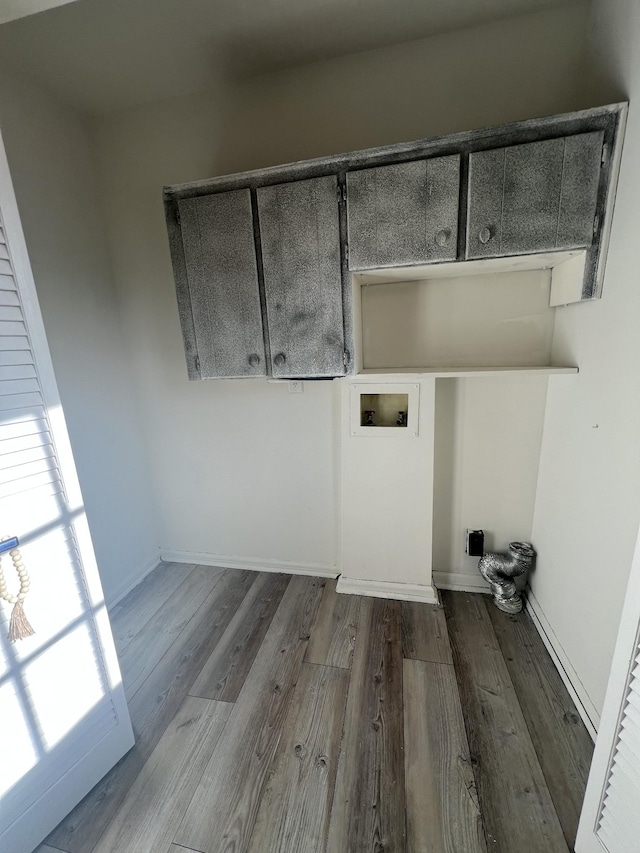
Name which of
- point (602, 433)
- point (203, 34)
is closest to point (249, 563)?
point (602, 433)

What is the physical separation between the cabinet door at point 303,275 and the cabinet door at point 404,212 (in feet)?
0.32

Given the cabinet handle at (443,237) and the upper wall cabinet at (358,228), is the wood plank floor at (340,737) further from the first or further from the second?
the cabinet handle at (443,237)

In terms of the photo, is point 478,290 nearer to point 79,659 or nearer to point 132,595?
point 79,659

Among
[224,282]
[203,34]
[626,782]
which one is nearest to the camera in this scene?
[626,782]

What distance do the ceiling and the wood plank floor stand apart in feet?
9.04

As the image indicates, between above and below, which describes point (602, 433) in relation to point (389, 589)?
above

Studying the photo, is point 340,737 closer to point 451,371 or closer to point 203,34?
point 451,371

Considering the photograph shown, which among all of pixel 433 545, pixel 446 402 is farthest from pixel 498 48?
pixel 433 545

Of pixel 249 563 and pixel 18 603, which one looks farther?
pixel 249 563

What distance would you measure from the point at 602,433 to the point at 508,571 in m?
0.95

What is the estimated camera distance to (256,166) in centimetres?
184

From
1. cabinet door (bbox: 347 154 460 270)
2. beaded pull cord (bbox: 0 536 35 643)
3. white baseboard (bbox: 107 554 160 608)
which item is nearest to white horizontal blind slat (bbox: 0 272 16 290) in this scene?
beaded pull cord (bbox: 0 536 35 643)

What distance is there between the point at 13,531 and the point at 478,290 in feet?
6.74

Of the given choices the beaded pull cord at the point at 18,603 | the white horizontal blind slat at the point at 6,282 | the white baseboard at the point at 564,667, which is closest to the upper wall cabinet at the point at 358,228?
the white horizontal blind slat at the point at 6,282
